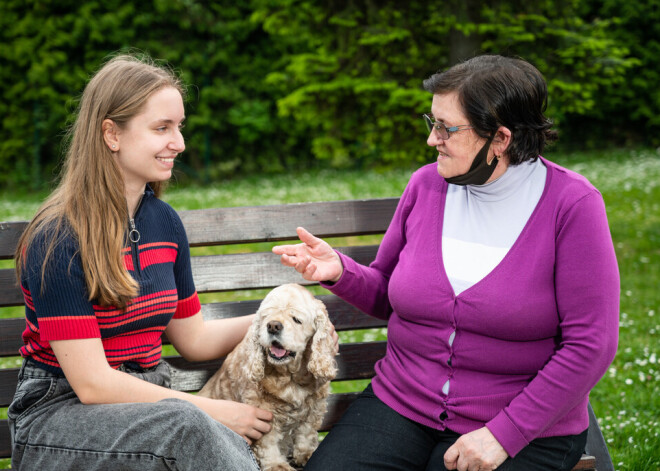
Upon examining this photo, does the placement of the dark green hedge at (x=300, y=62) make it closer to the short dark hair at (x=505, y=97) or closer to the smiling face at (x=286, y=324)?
the short dark hair at (x=505, y=97)

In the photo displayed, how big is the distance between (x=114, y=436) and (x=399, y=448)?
37.9 inches

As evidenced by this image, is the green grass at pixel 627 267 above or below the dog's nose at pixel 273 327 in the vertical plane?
below

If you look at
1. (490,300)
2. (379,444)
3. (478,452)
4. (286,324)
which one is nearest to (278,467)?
(379,444)

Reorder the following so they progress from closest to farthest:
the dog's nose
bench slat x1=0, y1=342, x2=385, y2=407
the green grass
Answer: the dog's nose
bench slat x1=0, y1=342, x2=385, y2=407
the green grass

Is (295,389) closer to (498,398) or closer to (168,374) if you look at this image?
(168,374)

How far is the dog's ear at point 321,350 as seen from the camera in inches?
96.7

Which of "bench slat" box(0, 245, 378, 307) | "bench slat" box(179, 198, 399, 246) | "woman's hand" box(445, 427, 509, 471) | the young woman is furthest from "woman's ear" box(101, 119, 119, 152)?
"woman's hand" box(445, 427, 509, 471)

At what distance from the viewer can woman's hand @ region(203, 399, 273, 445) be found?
93.7 inches

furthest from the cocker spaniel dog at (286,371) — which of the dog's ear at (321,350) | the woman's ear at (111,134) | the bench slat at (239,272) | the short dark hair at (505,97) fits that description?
the short dark hair at (505,97)

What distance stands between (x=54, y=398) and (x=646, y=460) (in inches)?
105

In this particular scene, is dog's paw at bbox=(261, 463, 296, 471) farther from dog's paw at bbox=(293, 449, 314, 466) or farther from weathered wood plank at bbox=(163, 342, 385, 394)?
weathered wood plank at bbox=(163, 342, 385, 394)

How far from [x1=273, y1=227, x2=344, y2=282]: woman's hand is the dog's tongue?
11.6 inches

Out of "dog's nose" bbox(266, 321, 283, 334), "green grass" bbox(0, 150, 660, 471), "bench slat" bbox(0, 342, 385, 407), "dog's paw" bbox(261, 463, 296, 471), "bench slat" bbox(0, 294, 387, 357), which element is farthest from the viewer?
"green grass" bbox(0, 150, 660, 471)

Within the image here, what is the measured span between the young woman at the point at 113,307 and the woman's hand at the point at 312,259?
415mm
